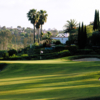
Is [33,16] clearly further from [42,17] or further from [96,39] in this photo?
[96,39]

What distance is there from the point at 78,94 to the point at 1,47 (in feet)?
319

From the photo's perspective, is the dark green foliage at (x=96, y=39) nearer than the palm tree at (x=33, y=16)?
Yes

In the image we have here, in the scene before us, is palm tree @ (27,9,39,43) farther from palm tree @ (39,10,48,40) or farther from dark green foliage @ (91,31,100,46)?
dark green foliage @ (91,31,100,46)

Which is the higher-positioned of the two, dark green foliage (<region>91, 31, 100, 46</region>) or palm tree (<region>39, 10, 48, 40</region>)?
palm tree (<region>39, 10, 48, 40</region>)

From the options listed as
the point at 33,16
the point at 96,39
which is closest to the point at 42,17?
the point at 33,16

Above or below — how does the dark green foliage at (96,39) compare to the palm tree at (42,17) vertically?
below

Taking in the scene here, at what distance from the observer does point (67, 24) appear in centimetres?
7862

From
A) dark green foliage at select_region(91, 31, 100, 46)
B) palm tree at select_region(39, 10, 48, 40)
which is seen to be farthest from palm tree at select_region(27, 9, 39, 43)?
dark green foliage at select_region(91, 31, 100, 46)

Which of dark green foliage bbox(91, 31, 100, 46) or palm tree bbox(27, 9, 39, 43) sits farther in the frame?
palm tree bbox(27, 9, 39, 43)

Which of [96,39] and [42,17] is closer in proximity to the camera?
[96,39]

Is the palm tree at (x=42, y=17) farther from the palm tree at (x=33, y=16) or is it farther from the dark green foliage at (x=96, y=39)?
the dark green foliage at (x=96, y=39)

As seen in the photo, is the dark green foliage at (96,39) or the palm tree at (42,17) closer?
the dark green foliage at (96,39)

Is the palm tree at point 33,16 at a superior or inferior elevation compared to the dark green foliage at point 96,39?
superior

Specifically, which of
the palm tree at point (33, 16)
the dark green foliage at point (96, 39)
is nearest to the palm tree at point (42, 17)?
the palm tree at point (33, 16)
